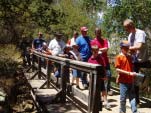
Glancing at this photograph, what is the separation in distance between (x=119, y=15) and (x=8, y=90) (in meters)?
12.6

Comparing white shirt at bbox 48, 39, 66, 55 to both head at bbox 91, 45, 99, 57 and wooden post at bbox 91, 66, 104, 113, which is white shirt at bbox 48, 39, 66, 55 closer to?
head at bbox 91, 45, 99, 57

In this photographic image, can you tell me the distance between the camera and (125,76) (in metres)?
7.51

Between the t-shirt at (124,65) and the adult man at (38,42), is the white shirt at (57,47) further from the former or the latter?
the t-shirt at (124,65)

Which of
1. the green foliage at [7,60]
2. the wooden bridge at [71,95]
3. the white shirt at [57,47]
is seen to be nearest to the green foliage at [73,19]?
the green foliage at [7,60]

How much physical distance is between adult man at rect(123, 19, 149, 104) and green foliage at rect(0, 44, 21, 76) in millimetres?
7236

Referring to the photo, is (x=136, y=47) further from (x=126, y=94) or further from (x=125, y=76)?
(x=126, y=94)

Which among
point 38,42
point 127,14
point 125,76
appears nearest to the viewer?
point 125,76

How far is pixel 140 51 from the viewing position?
8.63 metres

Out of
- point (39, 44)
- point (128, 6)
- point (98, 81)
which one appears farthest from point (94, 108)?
point (128, 6)

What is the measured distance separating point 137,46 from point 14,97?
7.48 metres

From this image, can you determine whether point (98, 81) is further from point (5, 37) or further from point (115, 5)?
point (115, 5)

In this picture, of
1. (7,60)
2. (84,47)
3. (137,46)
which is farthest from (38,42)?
(137,46)

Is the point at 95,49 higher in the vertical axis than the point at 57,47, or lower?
higher

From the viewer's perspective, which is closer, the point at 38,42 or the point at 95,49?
the point at 95,49
